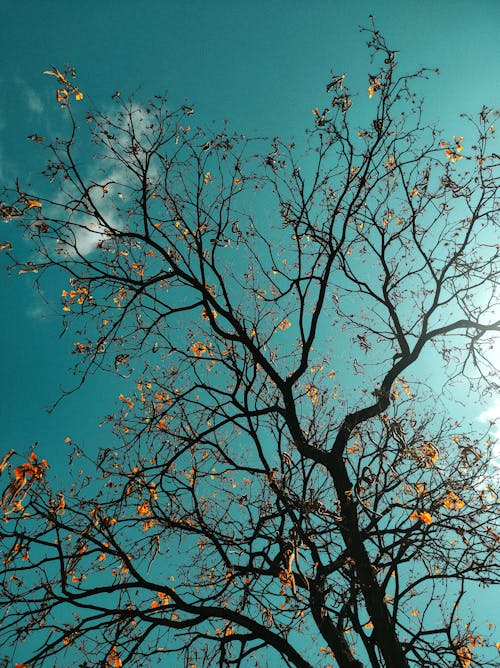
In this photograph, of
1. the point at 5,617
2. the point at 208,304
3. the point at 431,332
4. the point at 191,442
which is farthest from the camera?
the point at 431,332

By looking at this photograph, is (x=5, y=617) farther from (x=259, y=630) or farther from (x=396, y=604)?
(x=396, y=604)

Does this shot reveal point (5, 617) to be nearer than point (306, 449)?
Yes

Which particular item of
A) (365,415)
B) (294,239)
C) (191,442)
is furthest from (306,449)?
(294,239)

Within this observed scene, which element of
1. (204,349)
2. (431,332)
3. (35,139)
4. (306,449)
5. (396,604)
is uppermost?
(35,139)

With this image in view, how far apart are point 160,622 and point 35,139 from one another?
5.97m

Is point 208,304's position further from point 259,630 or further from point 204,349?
point 259,630

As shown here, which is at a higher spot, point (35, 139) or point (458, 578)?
point (35, 139)

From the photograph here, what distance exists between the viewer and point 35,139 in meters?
5.12

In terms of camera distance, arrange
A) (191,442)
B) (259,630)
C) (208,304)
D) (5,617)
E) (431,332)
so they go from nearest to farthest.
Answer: (5,617), (259,630), (191,442), (208,304), (431,332)

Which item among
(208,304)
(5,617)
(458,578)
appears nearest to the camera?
(5,617)

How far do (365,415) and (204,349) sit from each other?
9.63 ft

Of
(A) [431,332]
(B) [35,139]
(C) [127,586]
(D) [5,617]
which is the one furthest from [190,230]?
(D) [5,617]

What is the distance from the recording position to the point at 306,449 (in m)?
6.18

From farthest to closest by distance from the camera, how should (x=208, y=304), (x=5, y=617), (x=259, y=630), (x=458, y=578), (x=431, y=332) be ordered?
1. (x=431, y=332)
2. (x=208, y=304)
3. (x=458, y=578)
4. (x=259, y=630)
5. (x=5, y=617)
